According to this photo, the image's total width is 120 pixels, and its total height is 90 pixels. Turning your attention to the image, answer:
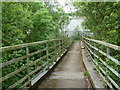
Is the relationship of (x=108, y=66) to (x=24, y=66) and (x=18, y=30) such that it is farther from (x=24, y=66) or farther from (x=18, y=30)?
(x=18, y=30)

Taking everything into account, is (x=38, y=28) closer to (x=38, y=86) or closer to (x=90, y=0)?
(x=90, y=0)

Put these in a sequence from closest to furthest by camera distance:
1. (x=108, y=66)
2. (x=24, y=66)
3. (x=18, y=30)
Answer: (x=108, y=66) < (x=24, y=66) < (x=18, y=30)

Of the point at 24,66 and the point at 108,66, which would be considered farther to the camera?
the point at 24,66

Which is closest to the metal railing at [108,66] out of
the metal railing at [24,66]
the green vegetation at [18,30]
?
the metal railing at [24,66]

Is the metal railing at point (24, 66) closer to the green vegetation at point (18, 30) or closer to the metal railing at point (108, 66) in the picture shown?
the green vegetation at point (18, 30)

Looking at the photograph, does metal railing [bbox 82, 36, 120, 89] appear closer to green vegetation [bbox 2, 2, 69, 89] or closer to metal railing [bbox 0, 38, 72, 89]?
metal railing [bbox 0, 38, 72, 89]

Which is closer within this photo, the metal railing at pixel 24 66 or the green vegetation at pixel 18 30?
the metal railing at pixel 24 66

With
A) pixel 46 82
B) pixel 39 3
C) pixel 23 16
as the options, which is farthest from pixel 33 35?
pixel 46 82

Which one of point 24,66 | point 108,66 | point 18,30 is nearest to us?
point 108,66

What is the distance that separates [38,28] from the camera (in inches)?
389

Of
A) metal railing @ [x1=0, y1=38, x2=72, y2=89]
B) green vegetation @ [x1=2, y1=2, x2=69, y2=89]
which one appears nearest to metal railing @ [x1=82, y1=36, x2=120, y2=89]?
metal railing @ [x1=0, y1=38, x2=72, y2=89]

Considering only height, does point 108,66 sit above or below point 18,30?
below

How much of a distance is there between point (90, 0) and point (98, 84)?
19.0 ft

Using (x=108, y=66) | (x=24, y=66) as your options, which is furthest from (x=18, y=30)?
(x=108, y=66)
